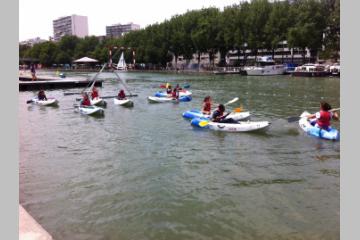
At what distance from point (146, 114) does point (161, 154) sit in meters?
12.1

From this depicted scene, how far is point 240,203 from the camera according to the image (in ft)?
36.2

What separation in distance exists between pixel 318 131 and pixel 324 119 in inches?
26.1

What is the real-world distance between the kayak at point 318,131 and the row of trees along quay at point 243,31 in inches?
1632

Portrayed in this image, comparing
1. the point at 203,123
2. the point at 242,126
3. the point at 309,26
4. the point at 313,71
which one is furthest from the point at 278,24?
the point at 242,126

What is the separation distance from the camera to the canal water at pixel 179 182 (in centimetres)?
962

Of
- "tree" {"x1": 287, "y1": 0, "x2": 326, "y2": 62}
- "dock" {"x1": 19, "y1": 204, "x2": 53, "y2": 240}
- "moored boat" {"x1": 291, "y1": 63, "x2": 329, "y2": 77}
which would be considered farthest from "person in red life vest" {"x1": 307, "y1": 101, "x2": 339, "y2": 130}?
"tree" {"x1": 287, "y1": 0, "x2": 326, "y2": 62}

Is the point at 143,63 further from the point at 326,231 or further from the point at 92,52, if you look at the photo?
the point at 326,231

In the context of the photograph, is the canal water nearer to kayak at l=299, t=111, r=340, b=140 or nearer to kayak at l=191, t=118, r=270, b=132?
kayak at l=299, t=111, r=340, b=140

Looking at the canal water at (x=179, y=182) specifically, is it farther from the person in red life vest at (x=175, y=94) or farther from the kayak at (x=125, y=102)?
the person in red life vest at (x=175, y=94)

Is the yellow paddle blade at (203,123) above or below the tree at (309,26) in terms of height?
below

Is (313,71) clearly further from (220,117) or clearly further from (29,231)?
(29,231)

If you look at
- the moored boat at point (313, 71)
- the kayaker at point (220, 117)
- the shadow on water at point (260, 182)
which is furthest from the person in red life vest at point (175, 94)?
the moored boat at point (313, 71)

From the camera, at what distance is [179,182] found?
12.9 meters

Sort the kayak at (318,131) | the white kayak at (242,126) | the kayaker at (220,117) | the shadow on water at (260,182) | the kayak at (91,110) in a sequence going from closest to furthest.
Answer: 1. the shadow on water at (260,182)
2. the kayak at (318,131)
3. the white kayak at (242,126)
4. the kayaker at (220,117)
5. the kayak at (91,110)
